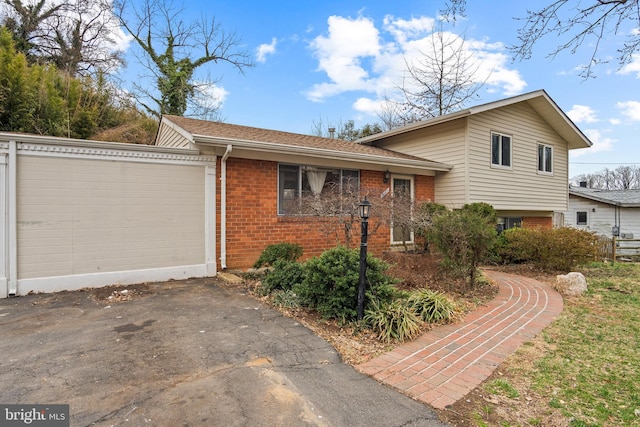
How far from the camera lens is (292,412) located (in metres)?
2.43

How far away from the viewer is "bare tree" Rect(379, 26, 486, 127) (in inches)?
685

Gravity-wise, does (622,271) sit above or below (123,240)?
below

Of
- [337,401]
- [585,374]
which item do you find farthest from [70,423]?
[585,374]

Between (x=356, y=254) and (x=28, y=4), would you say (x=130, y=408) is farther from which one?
(x=28, y=4)

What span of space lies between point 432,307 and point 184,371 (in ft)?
10.6

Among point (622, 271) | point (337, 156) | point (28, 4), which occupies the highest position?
point (28, 4)

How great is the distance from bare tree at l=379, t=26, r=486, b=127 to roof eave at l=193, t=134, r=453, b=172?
9.55m

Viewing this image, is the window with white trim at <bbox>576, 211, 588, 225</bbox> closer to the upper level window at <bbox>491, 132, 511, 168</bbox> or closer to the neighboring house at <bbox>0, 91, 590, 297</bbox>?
the upper level window at <bbox>491, 132, 511, 168</bbox>

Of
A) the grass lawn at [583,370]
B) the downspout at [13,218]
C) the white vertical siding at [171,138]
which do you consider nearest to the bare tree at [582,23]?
the grass lawn at [583,370]

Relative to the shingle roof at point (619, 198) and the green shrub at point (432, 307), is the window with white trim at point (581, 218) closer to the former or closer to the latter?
the shingle roof at point (619, 198)

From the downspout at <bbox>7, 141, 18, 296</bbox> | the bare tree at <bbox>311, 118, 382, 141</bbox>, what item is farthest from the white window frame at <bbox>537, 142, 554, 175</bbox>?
the downspout at <bbox>7, 141, 18, 296</bbox>

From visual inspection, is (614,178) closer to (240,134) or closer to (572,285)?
(572,285)

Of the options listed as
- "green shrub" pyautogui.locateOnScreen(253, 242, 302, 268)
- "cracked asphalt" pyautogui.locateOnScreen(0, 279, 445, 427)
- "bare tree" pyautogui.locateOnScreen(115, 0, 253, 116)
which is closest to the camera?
"cracked asphalt" pyautogui.locateOnScreen(0, 279, 445, 427)

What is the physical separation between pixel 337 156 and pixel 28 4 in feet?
56.1
